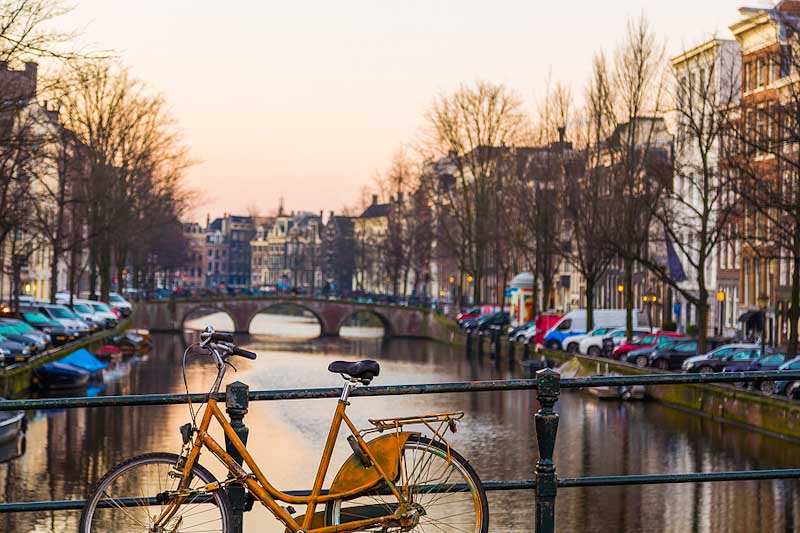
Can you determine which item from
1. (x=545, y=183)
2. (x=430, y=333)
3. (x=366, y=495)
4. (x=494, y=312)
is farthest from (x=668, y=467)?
(x=430, y=333)

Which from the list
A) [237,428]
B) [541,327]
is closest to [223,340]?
[237,428]

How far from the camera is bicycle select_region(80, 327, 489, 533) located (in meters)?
6.02

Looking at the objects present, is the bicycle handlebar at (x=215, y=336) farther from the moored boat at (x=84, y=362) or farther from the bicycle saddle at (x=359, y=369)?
the moored boat at (x=84, y=362)

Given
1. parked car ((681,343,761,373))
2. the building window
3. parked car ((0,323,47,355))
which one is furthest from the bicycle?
the building window

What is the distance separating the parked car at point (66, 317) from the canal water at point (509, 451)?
409cm

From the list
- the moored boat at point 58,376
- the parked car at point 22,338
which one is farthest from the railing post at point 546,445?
the parked car at point 22,338

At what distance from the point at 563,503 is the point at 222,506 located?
20503 millimetres

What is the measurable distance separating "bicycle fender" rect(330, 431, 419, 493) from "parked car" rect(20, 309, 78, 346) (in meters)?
48.4

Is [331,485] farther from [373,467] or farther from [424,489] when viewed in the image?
[424,489]

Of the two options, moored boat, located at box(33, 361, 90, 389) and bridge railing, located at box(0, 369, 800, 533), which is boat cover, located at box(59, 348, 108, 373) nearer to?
moored boat, located at box(33, 361, 90, 389)

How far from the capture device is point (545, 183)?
63281 millimetres

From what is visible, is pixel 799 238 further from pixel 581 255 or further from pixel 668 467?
pixel 581 255

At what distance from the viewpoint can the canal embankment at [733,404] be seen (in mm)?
32281

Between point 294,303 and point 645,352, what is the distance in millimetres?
52841
